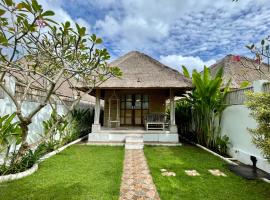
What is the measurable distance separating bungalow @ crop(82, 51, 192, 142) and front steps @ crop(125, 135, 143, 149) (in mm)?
418

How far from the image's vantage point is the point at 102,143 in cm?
1024

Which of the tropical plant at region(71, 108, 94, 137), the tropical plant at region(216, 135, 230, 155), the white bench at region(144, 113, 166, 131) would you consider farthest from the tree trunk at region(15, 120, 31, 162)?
the tropical plant at region(216, 135, 230, 155)

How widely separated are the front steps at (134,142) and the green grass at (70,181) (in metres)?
2.32

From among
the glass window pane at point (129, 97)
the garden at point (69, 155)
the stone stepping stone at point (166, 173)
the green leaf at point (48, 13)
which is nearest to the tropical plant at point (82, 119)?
the garden at point (69, 155)

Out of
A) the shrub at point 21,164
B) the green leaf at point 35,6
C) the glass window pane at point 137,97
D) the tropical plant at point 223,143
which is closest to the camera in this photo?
the green leaf at point 35,6

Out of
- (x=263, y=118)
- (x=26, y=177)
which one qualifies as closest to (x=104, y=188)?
(x=26, y=177)

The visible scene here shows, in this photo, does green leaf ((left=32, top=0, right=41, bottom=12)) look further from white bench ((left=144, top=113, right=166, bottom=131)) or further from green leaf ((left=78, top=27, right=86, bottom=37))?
white bench ((left=144, top=113, right=166, bottom=131))

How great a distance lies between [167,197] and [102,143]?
6638 mm

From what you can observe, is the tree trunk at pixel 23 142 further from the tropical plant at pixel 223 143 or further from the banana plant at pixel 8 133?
the tropical plant at pixel 223 143

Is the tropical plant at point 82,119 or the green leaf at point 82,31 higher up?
the green leaf at point 82,31

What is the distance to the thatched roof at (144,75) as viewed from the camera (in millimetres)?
10250

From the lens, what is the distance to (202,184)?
482cm

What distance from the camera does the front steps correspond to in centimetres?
936

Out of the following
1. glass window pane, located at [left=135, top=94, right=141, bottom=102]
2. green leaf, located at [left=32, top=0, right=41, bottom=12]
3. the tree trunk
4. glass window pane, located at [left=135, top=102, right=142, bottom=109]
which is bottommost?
the tree trunk
